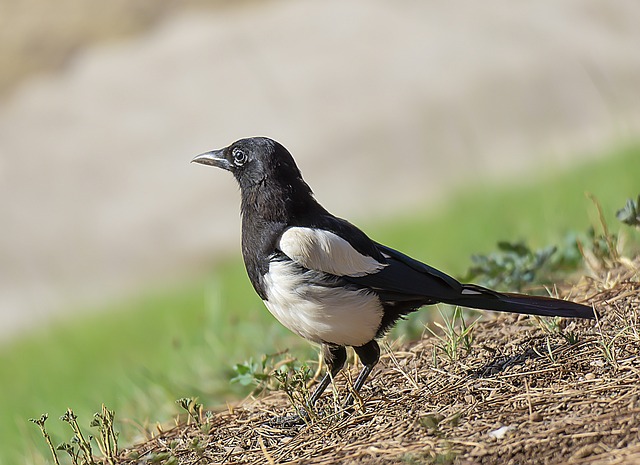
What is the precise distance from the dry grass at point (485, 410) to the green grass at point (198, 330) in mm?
708

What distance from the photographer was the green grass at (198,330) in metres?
4.88

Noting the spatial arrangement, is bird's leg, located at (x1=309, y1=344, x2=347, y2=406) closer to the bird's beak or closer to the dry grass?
the dry grass

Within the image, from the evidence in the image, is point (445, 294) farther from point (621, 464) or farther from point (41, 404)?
point (41, 404)

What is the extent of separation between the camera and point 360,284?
122 inches

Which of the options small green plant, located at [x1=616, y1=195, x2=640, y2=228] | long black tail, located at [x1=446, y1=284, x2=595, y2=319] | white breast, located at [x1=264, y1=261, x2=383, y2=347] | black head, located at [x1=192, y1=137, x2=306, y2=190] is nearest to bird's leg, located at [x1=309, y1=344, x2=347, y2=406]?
white breast, located at [x1=264, y1=261, x2=383, y2=347]

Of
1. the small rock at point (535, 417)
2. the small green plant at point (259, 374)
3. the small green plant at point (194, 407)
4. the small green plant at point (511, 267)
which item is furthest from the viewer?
the small green plant at point (511, 267)

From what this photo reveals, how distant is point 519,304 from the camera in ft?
10.3

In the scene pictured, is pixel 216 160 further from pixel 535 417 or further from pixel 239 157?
pixel 535 417

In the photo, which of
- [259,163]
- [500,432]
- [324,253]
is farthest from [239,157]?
[500,432]


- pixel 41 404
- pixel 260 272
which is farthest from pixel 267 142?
pixel 41 404

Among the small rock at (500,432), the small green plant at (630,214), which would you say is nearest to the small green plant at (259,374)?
the small rock at (500,432)

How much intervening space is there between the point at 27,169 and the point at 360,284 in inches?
519

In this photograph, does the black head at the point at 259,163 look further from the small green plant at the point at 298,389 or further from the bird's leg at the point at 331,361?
the small green plant at the point at 298,389

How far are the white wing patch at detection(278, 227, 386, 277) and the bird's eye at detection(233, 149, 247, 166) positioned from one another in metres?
0.40
